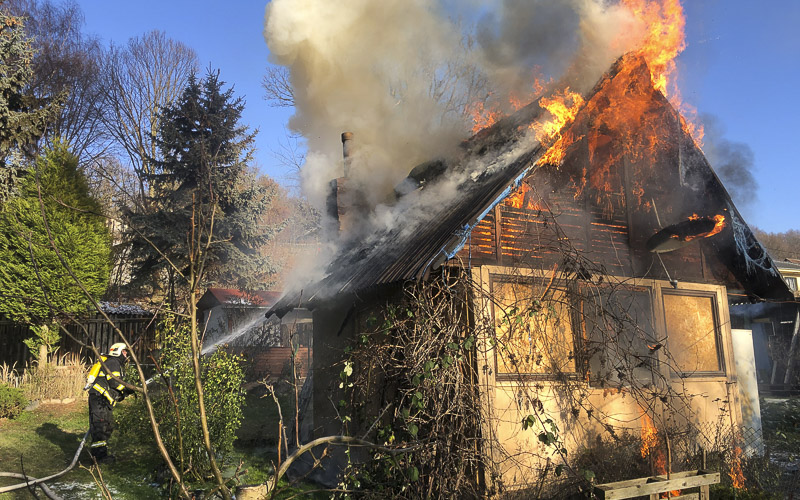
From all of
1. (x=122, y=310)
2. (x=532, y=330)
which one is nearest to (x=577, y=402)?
(x=532, y=330)

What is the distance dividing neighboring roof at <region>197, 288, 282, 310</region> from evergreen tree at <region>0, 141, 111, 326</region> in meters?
3.93

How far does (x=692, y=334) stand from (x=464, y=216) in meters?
4.85

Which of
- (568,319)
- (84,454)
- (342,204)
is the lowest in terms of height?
(84,454)

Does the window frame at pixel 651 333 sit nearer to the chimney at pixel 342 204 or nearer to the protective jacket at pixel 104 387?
the chimney at pixel 342 204

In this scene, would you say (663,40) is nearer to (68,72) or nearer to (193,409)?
(193,409)

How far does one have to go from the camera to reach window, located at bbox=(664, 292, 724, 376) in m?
8.80

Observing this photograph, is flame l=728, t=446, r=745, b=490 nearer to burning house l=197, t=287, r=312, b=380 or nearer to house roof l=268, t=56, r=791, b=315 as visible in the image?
house roof l=268, t=56, r=791, b=315

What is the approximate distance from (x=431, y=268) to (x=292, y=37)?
34.7ft

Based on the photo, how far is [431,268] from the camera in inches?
257

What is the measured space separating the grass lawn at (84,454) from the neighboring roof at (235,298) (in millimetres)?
6447

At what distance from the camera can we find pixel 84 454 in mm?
9508

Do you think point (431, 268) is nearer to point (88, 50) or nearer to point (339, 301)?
point (339, 301)

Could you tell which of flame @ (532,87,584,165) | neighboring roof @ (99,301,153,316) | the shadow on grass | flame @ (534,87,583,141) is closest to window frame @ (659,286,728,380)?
flame @ (532,87,584,165)

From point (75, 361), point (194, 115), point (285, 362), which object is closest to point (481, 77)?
point (194, 115)
